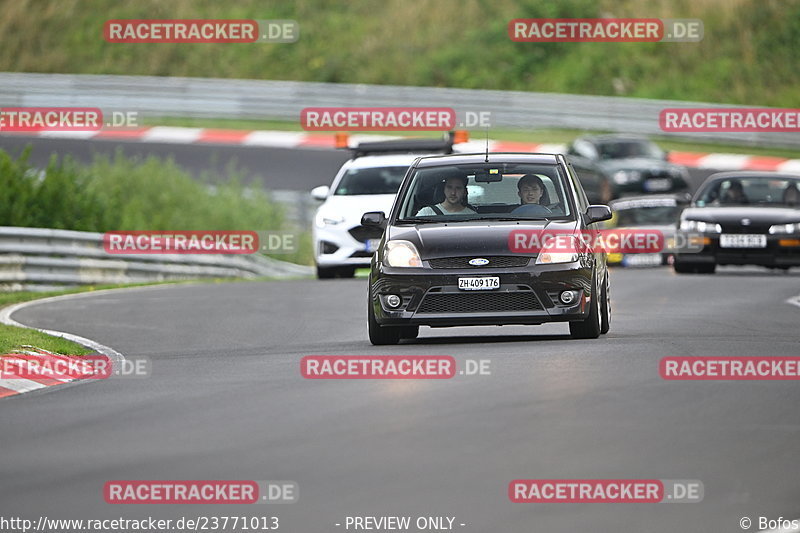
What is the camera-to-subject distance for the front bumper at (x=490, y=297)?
44.1 ft

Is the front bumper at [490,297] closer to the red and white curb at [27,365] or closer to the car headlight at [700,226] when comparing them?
the red and white curb at [27,365]

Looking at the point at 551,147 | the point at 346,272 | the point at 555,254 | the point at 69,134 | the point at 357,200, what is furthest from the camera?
the point at 69,134

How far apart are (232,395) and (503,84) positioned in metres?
38.1

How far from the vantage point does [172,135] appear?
42719 millimetres

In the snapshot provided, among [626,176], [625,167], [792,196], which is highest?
[625,167]

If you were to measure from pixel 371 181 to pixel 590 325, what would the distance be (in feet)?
34.2

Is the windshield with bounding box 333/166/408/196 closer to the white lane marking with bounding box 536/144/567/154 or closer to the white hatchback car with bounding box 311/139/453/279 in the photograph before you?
the white hatchback car with bounding box 311/139/453/279

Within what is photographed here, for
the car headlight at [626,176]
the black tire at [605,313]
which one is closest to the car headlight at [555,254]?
the black tire at [605,313]

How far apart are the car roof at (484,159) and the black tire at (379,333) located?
144 centimetres

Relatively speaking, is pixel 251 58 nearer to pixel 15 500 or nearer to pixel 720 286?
pixel 720 286

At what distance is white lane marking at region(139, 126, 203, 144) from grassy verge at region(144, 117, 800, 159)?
1.08m

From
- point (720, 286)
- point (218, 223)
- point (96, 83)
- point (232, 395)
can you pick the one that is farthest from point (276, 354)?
point (96, 83)

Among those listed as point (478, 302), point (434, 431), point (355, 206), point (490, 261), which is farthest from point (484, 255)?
point (355, 206)

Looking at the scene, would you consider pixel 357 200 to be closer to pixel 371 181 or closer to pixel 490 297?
pixel 371 181
